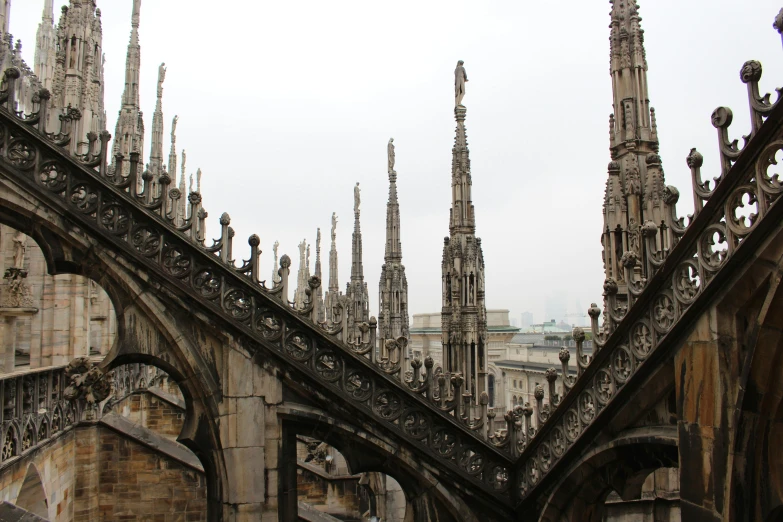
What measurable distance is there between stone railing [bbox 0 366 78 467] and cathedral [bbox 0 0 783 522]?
53 millimetres

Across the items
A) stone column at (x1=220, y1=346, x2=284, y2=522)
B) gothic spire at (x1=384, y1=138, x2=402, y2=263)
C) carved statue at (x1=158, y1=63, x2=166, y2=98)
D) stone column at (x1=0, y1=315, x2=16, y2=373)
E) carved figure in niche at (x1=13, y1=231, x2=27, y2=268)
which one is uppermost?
carved statue at (x1=158, y1=63, x2=166, y2=98)

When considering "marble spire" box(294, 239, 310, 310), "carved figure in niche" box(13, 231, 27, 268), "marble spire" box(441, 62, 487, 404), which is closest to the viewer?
"carved figure in niche" box(13, 231, 27, 268)

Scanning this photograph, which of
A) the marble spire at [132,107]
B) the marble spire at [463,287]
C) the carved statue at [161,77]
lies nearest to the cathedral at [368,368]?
the marble spire at [463,287]

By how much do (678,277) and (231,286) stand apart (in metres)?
4.64

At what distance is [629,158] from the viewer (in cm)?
891

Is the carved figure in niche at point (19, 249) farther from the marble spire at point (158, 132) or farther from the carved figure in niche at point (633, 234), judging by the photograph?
the carved figure in niche at point (633, 234)

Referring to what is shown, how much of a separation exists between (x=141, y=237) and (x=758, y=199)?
19.6 feet

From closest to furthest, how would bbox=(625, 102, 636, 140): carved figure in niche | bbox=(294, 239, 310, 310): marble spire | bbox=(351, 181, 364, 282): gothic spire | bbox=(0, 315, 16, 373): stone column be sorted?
bbox=(625, 102, 636, 140): carved figure in niche → bbox=(0, 315, 16, 373): stone column → bbox=(351, 181, 364, 282): gothic spire → bbox=(294, 239, 310, 310): marble spire

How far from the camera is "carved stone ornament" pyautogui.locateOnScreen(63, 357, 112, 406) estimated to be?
20.8 feet

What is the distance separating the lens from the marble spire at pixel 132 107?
17.5 meters

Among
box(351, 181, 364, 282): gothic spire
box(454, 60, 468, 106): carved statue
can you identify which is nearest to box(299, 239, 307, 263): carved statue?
box(351, 181, 364, 282): gothic spire

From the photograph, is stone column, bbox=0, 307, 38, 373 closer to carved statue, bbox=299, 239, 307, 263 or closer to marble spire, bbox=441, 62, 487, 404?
marble spire, bbox=441, 62, 487, 404

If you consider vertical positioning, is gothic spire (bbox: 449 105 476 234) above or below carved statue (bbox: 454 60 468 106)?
below

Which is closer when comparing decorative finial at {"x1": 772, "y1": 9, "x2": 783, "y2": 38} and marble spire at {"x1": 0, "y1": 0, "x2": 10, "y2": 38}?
decorative finial at {"x1": 772, "y1": 9, "x2": 783, "y2": 38}
